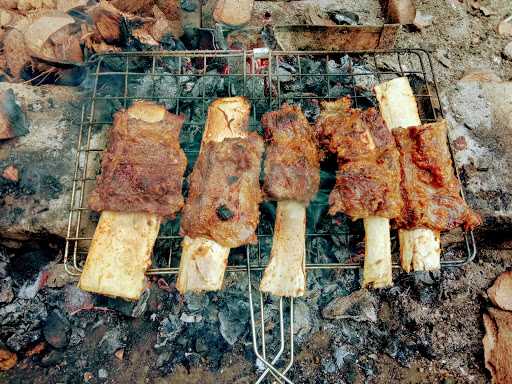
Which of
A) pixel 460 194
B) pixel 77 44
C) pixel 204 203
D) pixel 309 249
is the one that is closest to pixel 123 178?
pixel 204 203

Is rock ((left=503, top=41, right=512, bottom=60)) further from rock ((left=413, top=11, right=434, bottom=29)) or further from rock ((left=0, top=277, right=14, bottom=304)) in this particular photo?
rock ((left=0, top=277, right=14, bottom=304))

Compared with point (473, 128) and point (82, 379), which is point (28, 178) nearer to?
point (82, 379)

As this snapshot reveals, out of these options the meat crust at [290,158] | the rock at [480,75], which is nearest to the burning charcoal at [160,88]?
the meat crust at [290,158]

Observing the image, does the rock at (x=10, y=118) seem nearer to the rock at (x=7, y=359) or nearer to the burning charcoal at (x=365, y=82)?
the rock at (x=7, y=359)

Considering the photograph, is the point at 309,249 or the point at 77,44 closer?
the point at 309,249

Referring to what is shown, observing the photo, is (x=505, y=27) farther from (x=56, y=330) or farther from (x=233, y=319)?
(x=56, y=330)

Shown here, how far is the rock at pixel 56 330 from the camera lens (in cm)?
368

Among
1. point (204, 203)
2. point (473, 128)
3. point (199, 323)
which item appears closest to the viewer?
point (204, 203)

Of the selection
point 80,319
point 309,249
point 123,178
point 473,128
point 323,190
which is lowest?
point 80,319

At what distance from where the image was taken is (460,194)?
3506mm

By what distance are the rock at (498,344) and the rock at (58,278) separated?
406 centimetres

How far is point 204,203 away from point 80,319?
193 cm

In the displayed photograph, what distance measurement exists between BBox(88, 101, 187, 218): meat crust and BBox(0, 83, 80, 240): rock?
28.8 inches

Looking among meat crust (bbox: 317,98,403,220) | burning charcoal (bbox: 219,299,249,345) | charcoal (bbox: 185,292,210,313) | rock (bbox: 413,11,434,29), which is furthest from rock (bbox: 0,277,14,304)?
rock (bbox: 413,11,434,29)
